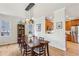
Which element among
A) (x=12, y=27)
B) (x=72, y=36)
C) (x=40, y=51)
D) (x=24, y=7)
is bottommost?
(x=40, y=51)

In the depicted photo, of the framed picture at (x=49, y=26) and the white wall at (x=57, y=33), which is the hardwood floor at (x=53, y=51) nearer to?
the white wall at (x=57, y=33)

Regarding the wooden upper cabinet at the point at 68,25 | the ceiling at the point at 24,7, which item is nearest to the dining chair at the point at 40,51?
the wooden upper cabinet at the point at 68,25

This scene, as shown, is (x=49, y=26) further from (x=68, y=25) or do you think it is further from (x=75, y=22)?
(x=75, y=22)

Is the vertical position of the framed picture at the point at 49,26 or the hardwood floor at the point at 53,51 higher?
the framed picture at the point at 49,26

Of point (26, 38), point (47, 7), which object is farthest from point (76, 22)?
point (26, 38)

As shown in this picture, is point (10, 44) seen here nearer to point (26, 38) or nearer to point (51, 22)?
point (26, 38)

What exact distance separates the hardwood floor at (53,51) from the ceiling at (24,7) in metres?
0.75

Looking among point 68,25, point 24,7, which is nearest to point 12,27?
point 24,7

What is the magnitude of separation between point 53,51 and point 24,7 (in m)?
1.18

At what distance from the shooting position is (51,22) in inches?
99.3

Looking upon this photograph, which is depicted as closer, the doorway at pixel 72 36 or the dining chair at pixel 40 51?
the doorway at pixel 72 36

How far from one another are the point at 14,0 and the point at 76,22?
1445 mm

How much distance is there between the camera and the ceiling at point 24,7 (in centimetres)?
252

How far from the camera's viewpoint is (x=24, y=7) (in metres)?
2.57
